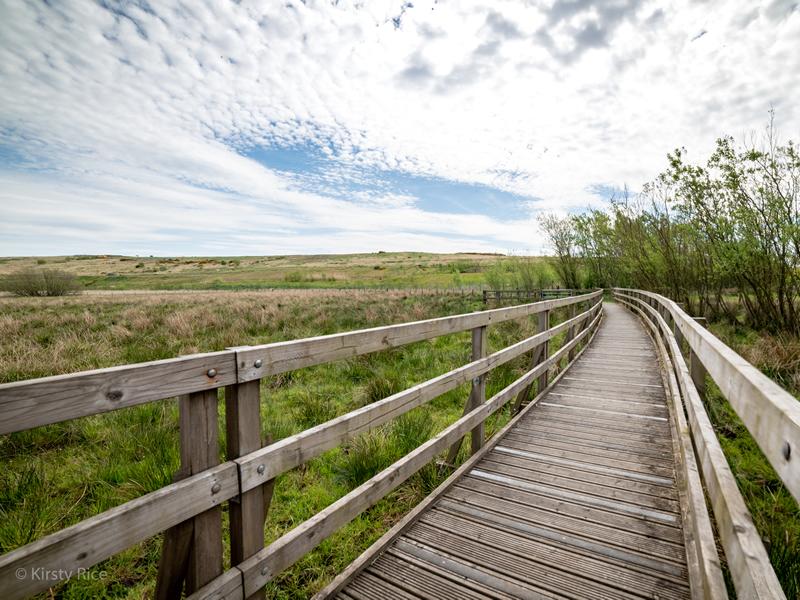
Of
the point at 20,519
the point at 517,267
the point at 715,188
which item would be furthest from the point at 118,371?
the point at 517,267

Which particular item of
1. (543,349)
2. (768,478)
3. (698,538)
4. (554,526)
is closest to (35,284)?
(543,349)

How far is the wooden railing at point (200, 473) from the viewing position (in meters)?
1.16

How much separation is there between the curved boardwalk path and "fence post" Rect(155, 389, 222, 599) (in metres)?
0.99

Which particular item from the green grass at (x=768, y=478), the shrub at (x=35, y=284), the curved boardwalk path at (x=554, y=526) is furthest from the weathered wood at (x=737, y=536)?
the shrub at (x=35, y=284)

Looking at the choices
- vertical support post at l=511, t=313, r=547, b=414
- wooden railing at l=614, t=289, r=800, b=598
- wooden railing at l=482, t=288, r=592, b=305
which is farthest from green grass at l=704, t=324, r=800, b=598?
wooden railing at l=482, t=288, r=592, b=305

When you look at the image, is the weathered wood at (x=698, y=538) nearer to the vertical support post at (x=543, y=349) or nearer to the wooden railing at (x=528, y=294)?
the vertical support post at (x=543, y=349)

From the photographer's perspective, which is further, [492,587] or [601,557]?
[601,557]

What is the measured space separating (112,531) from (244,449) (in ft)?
1.72

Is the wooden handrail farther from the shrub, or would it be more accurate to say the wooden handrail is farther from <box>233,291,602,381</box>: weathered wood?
the shrub

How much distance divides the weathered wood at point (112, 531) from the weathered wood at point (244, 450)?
0.34 ft

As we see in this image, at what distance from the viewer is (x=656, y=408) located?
210 inches

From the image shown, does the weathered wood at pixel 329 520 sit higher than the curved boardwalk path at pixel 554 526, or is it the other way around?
the weathered wood at pixel 329 520

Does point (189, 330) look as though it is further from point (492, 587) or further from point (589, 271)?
point (589, 271)

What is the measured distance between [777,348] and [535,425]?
7393 millimetres
